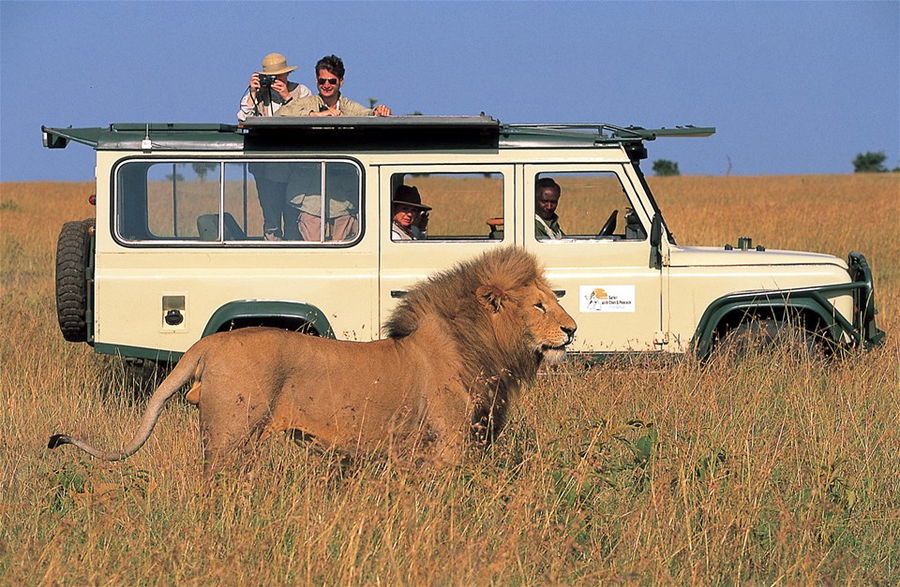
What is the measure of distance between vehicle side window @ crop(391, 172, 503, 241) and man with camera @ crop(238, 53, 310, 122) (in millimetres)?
1357

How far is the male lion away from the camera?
5.03m

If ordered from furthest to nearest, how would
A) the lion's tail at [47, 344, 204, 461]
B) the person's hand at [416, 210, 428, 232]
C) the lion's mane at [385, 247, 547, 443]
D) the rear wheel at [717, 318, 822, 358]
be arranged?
1. the person's hand at [416, 210, 428, 232]
2. the rear wheel at [717, 318, 822, 358]
3. the lion's mane at [385, 247, 547, 443]
4. the lion's tail at [47, 344, 204, 461]

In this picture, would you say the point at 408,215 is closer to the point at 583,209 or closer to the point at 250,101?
the point at 583,209

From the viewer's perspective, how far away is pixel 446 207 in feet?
24.8

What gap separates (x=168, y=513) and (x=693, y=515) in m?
2.14

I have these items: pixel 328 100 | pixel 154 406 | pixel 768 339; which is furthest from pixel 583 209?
pixel 154 406

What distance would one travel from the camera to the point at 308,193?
7.36 meters

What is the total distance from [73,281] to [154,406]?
2.50 meters

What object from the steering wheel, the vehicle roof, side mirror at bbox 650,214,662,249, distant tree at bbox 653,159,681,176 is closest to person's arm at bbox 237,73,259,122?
the vehicle roof

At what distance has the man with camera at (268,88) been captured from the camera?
8.34 metres

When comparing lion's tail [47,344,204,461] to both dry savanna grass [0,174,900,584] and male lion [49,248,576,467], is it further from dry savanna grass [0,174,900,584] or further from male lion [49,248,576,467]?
dry savanna grass [0,174,900,584]

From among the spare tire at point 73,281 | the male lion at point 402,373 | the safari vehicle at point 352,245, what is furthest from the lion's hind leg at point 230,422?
the spare tire at point 73,281

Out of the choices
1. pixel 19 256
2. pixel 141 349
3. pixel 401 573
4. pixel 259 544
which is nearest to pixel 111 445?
pixel 141 349

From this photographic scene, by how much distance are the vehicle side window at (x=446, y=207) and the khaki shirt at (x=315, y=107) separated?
2.58 ft
